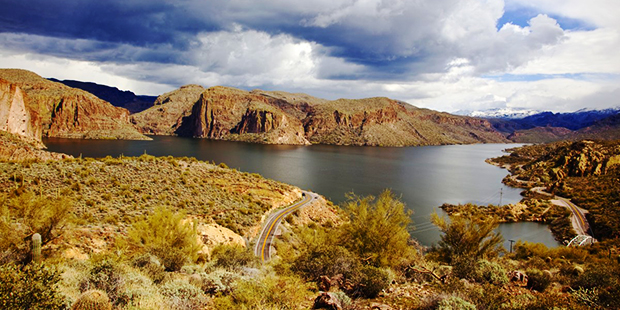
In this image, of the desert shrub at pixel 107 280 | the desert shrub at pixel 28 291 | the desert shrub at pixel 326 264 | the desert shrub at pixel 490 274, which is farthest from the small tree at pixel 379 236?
the desert shrub at pixel 28 291

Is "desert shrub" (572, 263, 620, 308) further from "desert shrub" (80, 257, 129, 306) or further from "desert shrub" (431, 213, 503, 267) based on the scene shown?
"desert shrub" (80, 257, 129, 306)

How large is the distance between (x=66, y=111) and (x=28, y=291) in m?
188

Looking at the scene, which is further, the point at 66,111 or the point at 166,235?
the point at 66,111

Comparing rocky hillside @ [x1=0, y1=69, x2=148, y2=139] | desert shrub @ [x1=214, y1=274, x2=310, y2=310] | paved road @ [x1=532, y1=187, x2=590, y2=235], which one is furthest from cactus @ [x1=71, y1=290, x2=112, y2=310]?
rocky hillside @ [x1=0, y1=69, x2=148, y2=139]

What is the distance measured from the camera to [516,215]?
48.6 m

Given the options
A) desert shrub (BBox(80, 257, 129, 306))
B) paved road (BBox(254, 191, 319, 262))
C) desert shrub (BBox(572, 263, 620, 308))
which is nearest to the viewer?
A: desert shrub (BBox(80, 257, 129, 306))

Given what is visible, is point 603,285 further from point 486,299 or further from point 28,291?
point 28,291

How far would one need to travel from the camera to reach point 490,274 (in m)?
10.1

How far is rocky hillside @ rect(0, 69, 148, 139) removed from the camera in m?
144

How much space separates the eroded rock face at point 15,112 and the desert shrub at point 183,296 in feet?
269

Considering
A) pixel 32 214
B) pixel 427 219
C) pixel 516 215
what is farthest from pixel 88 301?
pixel 516 215

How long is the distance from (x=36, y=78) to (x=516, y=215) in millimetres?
219998

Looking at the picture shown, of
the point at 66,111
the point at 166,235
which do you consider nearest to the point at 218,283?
the point at 166,235

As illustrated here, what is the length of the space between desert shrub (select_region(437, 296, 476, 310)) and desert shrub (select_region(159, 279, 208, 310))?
5382mm
